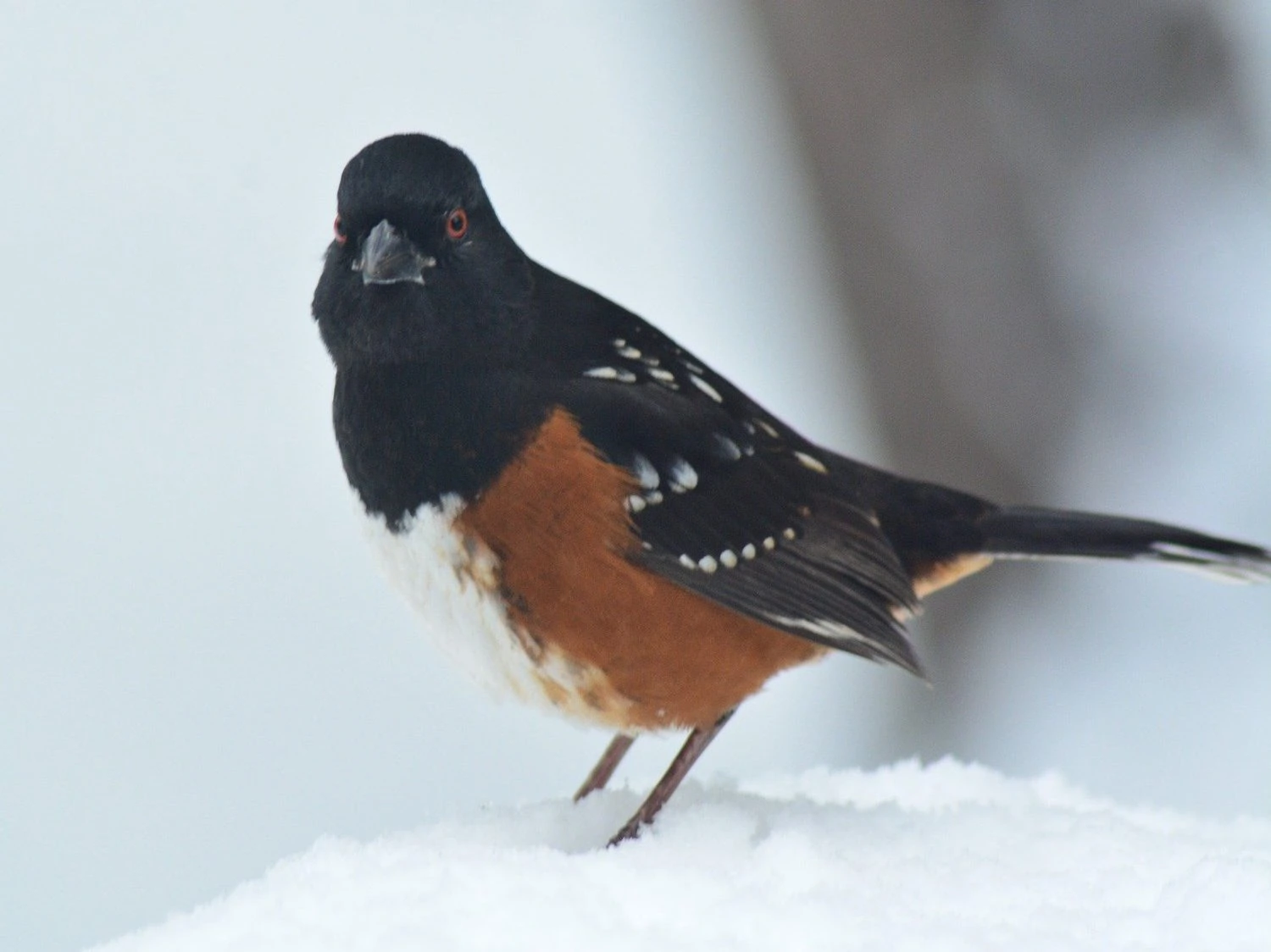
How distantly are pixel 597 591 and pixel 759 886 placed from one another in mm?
561

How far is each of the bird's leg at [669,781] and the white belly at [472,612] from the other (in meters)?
0.12

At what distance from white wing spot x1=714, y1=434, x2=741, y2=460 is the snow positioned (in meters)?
0.58

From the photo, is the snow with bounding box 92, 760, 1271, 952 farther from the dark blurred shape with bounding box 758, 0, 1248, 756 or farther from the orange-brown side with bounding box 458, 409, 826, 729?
the dark blurred shape with bounding box 758, 0, 1248, 756

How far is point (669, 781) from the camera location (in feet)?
7.89

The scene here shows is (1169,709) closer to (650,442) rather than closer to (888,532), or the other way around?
(888,532)

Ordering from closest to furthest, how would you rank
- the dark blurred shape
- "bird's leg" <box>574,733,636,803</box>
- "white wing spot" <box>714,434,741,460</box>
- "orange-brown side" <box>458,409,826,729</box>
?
"orange-brown side" <box>458,409,826,729</box>, "white wing spot" <box>714,434,741,460</box>, "bird's leg" <box>574,733,636,803</box>, the dark blurred shape

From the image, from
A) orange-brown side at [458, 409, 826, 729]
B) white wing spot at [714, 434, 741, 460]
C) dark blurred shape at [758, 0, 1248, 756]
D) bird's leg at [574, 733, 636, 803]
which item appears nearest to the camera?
orange-brown side at [458, 409, 826, 729]

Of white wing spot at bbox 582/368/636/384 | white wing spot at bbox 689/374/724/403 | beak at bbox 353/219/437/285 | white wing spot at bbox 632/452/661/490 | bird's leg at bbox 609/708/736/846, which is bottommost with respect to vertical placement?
bird's leg at bbox 609/708/736/846

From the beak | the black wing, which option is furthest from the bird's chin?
the black wing

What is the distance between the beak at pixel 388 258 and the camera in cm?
233

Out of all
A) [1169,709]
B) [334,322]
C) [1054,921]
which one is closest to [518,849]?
[1054,921]

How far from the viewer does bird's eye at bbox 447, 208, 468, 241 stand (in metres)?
2.45

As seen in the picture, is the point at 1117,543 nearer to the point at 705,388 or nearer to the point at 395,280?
the point at 705,388

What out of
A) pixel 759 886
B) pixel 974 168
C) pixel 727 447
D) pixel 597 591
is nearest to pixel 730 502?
pixel 727 447
